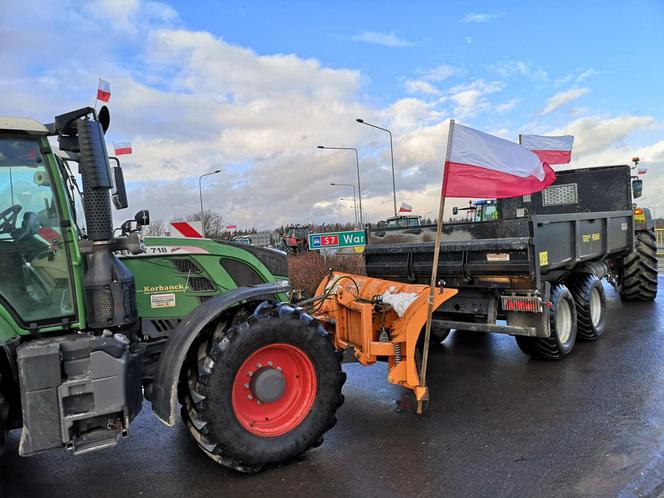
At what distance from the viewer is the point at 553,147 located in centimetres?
806

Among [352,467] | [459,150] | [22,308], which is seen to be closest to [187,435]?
[352,467]

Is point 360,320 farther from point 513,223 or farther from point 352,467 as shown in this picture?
point 513,223

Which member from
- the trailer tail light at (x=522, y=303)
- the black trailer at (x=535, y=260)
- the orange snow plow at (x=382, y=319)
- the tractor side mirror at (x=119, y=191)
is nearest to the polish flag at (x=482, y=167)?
the black trailer at (x=535, y=260)

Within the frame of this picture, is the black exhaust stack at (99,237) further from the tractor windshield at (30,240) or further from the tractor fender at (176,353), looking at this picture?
the tractor fender at (176,353)

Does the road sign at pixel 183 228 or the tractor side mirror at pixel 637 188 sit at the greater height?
the tractor side mirror at pixel 637 188

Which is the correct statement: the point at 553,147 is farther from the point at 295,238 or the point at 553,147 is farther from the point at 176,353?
the point at 295,238

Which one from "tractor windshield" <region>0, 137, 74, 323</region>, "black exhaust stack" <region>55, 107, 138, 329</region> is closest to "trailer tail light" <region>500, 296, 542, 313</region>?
"black exhaust stack" <region>55, 107, 138, 329</region>

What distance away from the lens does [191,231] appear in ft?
19.1

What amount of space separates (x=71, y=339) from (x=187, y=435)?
1.62 metres

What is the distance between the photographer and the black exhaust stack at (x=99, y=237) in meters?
3.05

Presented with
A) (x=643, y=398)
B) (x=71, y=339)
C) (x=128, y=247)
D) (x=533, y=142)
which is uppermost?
(x=533, y=142)

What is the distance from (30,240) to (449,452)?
3354 mm

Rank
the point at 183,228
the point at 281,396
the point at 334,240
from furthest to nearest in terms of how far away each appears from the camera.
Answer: the point at 334,240 → the point at 183,228 → the point at 281,396

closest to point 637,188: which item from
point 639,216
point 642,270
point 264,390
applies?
point 639,216
